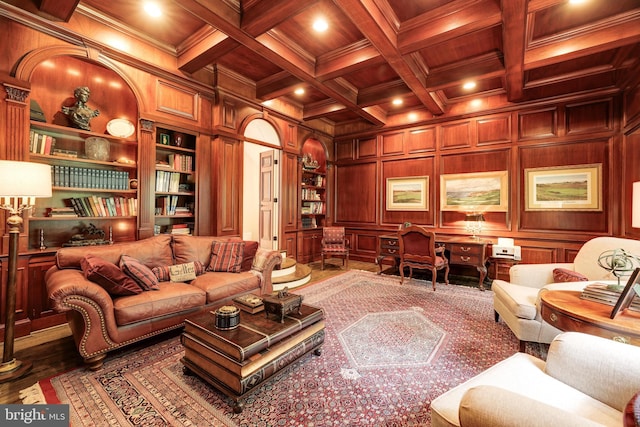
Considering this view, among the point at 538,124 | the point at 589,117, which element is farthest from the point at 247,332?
the point at 589,117

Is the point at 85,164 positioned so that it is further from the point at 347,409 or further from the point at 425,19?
the point at 425,19

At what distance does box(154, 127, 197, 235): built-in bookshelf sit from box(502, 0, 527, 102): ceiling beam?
4084 mm

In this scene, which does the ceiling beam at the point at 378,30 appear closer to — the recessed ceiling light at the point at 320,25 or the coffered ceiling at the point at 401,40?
the coffered ceiling at the point at 401,40

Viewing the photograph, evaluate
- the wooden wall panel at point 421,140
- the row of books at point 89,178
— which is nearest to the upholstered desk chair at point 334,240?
the wooden wall panel at point 421,140

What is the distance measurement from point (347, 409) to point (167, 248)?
260 cm

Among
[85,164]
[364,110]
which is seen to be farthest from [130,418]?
[364,110]

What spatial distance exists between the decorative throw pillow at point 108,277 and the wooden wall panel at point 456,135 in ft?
18.1

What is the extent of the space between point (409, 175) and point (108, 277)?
5.35m

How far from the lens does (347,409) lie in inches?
66.4

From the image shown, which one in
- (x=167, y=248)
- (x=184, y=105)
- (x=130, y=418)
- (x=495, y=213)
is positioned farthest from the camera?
(x=495, y=213)

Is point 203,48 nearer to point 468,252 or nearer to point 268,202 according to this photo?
point 268,202

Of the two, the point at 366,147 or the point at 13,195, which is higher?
the point at 366,147

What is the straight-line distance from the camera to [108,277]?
2270 mm

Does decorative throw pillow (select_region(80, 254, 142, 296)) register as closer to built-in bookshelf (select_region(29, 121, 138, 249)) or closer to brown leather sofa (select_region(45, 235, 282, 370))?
brown leather sofa (select_region(45, 235, 282, 370))
